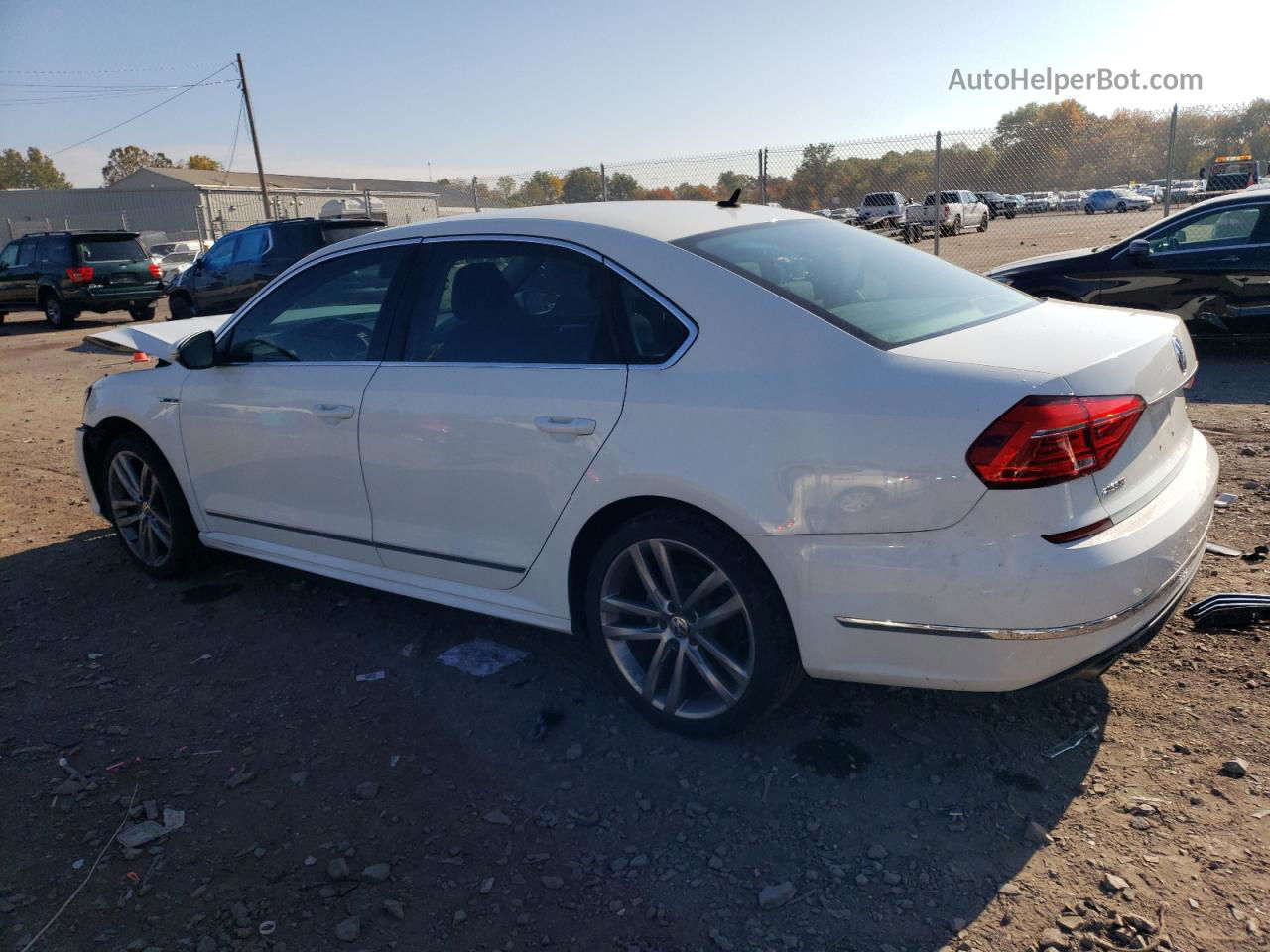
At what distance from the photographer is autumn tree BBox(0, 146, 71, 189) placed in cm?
10181

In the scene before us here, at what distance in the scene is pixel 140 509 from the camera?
16.8 feet

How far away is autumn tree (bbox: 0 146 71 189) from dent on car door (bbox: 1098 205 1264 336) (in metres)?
116

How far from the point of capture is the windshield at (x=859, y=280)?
9.87 feet

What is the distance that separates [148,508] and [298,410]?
1.50 meters

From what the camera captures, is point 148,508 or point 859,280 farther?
point 148,508

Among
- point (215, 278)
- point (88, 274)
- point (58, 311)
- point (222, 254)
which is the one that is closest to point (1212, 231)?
point (222, 254)

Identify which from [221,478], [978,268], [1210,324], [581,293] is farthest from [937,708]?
[978,268]

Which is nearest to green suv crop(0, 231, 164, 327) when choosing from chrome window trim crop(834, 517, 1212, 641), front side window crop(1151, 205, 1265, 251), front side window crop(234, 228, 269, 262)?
front side window crop(234, 228, 269, 262)

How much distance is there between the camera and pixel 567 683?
3.73 meters

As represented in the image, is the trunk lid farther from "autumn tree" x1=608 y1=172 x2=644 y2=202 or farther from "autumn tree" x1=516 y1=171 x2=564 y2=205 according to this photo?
"autumn tree" x1=516 y1=171 x2=564 y2=205

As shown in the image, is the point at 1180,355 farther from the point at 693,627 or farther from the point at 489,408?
the point at 489,408

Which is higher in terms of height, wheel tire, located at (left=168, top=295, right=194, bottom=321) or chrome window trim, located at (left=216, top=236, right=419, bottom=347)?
chrome window trim, located at (left=216, top=236, right=419, bottom=347)

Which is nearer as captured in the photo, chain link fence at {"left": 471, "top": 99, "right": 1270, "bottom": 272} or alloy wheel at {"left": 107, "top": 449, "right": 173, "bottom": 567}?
alloy wheel at {"left": 107, "top": 449, "right": 173, "bottom": 567}

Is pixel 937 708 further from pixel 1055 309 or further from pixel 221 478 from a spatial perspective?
pixel 221 478
